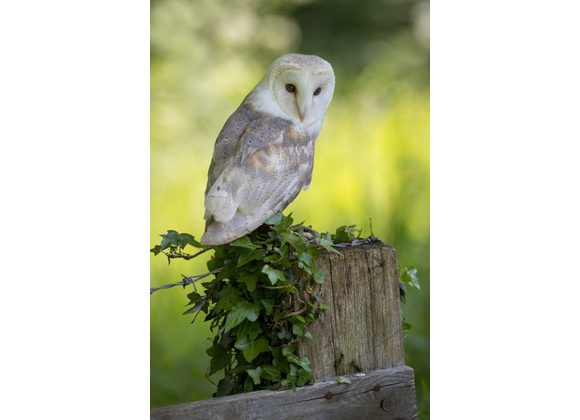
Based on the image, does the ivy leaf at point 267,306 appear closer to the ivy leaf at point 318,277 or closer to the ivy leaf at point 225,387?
the ivy leaf at point 318,277

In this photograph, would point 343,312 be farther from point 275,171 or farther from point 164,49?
point 164,49

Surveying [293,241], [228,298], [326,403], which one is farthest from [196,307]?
[326,403]

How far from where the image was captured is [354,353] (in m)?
2.92

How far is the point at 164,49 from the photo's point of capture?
2850 millimetres

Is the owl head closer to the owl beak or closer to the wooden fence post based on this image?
the owl beak

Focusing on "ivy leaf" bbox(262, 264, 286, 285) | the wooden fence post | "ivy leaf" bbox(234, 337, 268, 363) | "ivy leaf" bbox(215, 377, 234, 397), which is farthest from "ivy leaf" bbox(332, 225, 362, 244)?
"ivy leaf" bbox(215, 377, 234, 397)

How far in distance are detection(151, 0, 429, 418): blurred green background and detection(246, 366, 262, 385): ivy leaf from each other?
23cm

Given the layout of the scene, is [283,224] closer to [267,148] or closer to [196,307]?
[267,148]

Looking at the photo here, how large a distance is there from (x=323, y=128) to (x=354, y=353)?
76cm

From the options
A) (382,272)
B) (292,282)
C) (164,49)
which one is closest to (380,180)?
(382,272)

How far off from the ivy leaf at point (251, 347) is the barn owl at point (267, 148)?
1.01 feet

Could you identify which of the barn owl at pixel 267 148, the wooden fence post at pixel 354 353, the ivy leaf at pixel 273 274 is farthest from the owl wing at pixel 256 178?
the wooden fence post at pixel 354 353

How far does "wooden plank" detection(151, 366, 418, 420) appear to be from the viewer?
2.73 metres

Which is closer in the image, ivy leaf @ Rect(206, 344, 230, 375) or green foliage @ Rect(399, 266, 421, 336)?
ivy leaf @ Rect(206, 344, 230, 375)
